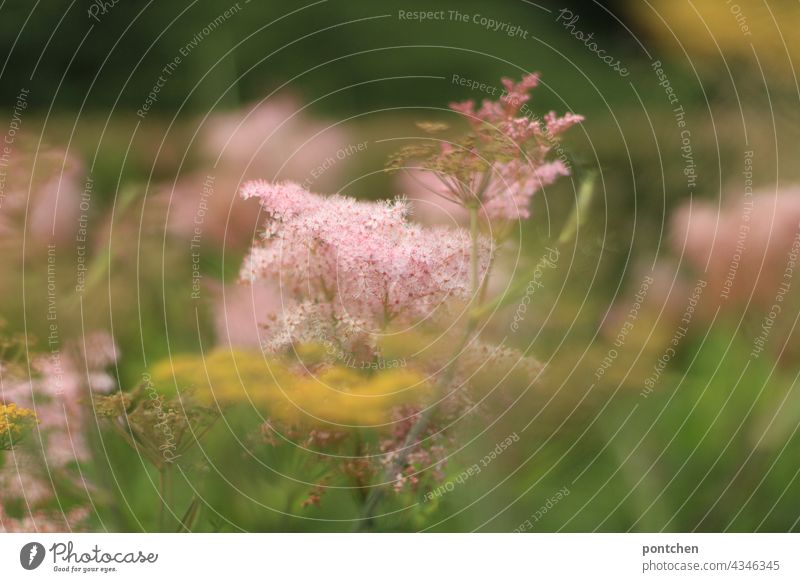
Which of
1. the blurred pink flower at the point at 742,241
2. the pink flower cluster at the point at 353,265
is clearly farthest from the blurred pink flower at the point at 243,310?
the blurred pink flower at the point at 742,241

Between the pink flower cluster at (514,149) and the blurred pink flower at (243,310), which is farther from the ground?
the pink flower cluster at (514,149)

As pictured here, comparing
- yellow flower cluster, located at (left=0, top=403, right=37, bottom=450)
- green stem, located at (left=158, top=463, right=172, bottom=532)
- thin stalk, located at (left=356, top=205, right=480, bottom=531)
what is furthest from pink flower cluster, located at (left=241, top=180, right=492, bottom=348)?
yellow flower cluster, located at (left=0, top=403, right=37, bottom=450)

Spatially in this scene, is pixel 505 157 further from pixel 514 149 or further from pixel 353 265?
pixel 353 265

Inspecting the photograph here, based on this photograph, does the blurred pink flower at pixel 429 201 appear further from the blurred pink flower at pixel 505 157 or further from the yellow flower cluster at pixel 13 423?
the yellow flower cluster at pixel 13 423

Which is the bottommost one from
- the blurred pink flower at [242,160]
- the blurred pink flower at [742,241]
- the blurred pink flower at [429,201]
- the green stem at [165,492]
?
the green stem at [165,492]

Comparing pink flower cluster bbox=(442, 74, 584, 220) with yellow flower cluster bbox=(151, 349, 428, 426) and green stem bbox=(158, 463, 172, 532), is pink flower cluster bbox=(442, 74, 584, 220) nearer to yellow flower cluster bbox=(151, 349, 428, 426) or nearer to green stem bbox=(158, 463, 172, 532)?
yellow flower cluster bbox=(151, 349, 428, 426)
